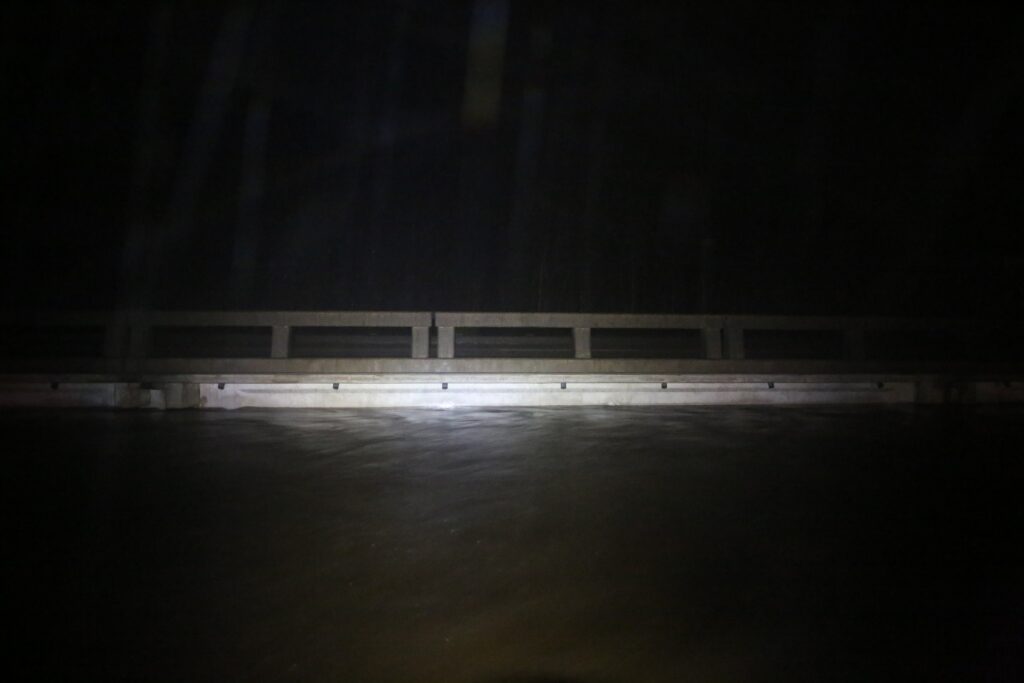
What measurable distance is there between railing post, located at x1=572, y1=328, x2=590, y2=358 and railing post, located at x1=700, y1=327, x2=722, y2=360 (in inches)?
73.7

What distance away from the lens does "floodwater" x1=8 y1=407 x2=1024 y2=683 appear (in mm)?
3410

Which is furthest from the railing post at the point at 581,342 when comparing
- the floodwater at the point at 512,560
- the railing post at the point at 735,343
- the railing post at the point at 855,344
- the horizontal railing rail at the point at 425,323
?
the railing post at the point at 855,344

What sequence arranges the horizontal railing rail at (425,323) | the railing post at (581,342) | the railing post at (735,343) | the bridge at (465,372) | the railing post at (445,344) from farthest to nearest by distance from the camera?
the railing post at (735,343)
the railing post at (581,342)
the railing post at (445,344)
the horizontal railing rail at (425,323)
the bridge at (465,372)

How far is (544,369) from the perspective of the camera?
35.9ft

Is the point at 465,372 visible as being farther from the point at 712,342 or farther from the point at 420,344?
the point at 712,342

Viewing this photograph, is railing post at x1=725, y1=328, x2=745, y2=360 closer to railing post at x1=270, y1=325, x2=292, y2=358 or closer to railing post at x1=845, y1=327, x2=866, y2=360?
railing post at x1=845, y1=327, x2=866, y2=360

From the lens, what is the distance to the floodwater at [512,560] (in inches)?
134

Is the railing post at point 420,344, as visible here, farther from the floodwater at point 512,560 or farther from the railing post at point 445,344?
the floodwater at point 512,560

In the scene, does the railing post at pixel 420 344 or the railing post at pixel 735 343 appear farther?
the railing post at pixel 735 343

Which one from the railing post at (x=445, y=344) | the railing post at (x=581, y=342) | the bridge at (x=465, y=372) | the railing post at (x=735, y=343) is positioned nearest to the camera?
the bridge at (x=465, y=372)

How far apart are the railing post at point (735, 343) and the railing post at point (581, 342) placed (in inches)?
88.0

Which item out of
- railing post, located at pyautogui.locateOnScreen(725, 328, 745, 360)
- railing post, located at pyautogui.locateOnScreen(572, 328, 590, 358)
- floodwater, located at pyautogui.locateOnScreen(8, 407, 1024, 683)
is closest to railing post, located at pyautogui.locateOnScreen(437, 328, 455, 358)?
railing post, located at pyautogui.locateOnScreen(572, 328, 590, 358)

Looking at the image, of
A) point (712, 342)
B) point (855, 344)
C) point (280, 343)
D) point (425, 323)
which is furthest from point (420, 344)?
point (855, 344)

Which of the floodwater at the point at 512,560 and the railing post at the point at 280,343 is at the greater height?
the railing post at the point at 280,343
